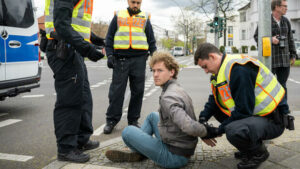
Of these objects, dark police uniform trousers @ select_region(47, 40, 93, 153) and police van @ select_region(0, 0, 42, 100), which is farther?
police van @ select_region(0, 0, 42, 100)

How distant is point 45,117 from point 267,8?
4236mm

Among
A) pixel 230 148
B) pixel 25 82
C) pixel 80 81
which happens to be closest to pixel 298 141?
pixel 230 148

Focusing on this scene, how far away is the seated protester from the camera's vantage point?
2788mm

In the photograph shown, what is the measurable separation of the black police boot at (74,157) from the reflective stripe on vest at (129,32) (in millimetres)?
1918

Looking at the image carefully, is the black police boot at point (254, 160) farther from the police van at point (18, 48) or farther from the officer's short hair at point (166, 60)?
the police van at point (18, 48)

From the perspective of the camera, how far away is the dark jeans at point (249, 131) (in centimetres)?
273

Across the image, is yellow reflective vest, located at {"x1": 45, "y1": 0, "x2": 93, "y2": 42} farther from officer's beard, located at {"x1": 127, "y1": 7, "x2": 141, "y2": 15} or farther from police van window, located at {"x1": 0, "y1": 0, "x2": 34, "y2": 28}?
police van window, located at {"x1": 0, "y1": 0, "x2": 34, "y2": 28}

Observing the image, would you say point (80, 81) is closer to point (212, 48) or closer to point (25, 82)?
point (212, 48)

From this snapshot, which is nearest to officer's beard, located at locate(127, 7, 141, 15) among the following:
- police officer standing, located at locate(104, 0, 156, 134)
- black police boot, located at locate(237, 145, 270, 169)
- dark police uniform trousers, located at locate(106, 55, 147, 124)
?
Result: police officer standing, located at locate(104, 0, 156, 134)

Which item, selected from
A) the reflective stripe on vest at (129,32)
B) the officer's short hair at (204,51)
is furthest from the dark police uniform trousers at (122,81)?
the officer's short hair at (204,51)

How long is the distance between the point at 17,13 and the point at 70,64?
131 inches

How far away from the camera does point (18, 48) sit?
593 centimetres

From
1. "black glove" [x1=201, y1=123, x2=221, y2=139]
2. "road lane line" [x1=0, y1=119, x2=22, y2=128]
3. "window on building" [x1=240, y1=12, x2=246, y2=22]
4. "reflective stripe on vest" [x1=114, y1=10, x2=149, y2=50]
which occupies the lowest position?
"road lane line" [x1=0, y1=119, x2=22, y2=128]

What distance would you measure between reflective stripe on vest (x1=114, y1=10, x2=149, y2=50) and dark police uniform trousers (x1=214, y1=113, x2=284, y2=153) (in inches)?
92.4
